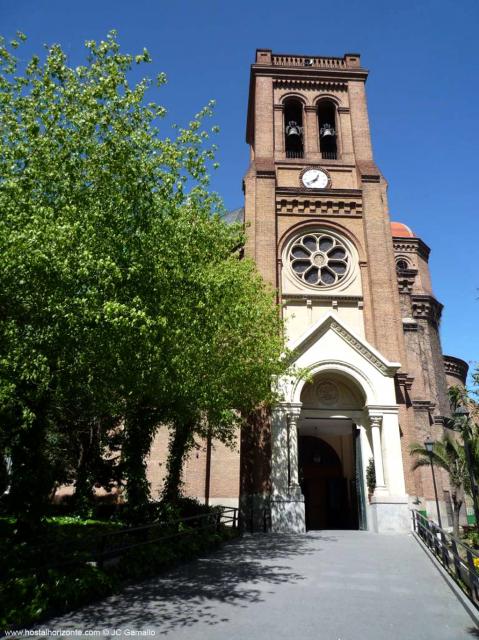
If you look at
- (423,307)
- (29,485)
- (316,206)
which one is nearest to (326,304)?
(316,206)

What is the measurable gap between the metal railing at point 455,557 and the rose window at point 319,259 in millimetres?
11402

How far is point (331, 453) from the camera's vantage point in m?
23.7

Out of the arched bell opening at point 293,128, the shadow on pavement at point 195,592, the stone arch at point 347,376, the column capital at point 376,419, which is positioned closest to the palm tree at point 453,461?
the column capital at point 376,419

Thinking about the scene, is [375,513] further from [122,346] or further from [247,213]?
[247,213]

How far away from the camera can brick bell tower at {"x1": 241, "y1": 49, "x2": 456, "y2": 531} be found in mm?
17875

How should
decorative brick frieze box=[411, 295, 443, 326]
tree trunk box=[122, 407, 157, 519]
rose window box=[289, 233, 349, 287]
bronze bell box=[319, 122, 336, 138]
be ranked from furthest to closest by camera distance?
decorative brick frieze box=[411, 295, 443, 326]
bronze bell box=[319, 122, 336, 138]
rose window box=[289, 233, 349, 287]
tree trunk box=[122, 407, 157, 519]

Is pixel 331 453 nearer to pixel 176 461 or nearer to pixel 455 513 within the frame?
pixel 455 513

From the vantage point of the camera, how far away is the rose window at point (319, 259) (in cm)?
2273

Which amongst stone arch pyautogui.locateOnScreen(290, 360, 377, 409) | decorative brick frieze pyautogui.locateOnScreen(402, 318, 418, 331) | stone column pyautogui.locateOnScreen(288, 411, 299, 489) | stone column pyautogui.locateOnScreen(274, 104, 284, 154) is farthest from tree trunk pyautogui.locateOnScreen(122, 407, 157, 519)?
decorative brick frieze pyautogui.locateOnScreen(402, 318, 418, 331)

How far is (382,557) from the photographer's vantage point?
37.6 feet

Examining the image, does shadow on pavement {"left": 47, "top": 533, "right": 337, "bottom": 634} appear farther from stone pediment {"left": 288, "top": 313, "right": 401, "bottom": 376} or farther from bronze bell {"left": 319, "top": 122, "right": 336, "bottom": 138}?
bronze bell {"left": 319, "top": 122, "right": 336, "bottom": 138}

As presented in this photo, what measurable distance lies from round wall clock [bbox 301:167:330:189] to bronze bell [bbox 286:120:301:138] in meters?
2.70

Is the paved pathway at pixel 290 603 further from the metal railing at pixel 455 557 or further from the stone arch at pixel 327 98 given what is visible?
the stone arch at pixel 327 98

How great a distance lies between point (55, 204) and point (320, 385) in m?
13.1
